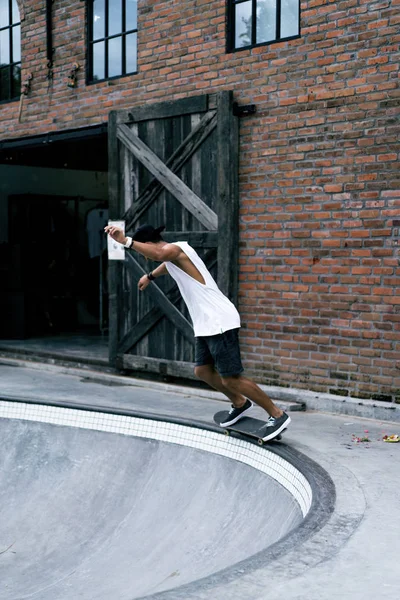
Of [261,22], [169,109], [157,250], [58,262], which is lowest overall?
[58,262]

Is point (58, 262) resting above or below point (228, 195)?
below

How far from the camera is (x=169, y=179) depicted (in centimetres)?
890

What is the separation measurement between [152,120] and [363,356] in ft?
12.1

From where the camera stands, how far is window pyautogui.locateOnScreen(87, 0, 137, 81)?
9703mm

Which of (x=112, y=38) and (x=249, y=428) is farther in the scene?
(x=112, y=38)

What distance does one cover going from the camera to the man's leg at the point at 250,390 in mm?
6027

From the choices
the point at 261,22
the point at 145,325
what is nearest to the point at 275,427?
the point at 145,325

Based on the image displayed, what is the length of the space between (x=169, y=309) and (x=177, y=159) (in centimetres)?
167

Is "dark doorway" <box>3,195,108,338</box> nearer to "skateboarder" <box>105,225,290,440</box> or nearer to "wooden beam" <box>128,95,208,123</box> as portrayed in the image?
"wooden beam" <box>128,95,208,123</box>

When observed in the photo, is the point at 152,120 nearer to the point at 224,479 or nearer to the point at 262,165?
the point at 262,165

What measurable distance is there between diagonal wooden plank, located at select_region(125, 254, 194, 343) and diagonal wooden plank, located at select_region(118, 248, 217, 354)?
2.6 inches

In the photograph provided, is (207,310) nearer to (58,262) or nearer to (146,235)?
(146,235)

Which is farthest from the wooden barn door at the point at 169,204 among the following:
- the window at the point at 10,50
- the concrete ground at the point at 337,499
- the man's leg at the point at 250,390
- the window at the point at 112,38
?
the window at the point at 10,50

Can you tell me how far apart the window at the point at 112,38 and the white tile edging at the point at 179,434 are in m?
4.34
